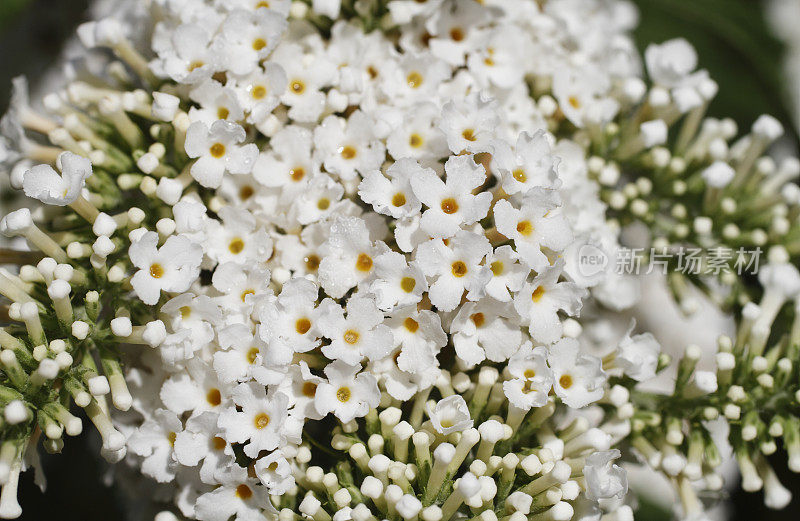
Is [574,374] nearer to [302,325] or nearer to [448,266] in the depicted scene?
[448,266]

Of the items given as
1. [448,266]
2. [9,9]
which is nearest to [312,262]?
[448,266]

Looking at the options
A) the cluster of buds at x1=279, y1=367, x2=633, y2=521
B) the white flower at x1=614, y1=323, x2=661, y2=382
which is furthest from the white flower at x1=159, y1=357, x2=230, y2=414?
the white flower at x1=614, y1=323, x2=661, y2=382

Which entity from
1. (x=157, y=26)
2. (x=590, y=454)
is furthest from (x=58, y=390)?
(x=590, y=454)

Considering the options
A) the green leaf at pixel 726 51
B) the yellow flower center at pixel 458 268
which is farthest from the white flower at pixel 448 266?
the green leaf at pixel 726 51

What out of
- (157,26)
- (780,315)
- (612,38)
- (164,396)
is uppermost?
(157,26)

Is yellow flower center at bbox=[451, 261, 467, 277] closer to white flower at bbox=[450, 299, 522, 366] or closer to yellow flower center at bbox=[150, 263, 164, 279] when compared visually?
white flower at bbox=[450, 299, 522, 366]

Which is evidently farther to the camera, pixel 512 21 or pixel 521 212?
pixel 512 21

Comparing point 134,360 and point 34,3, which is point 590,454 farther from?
point 34,3
